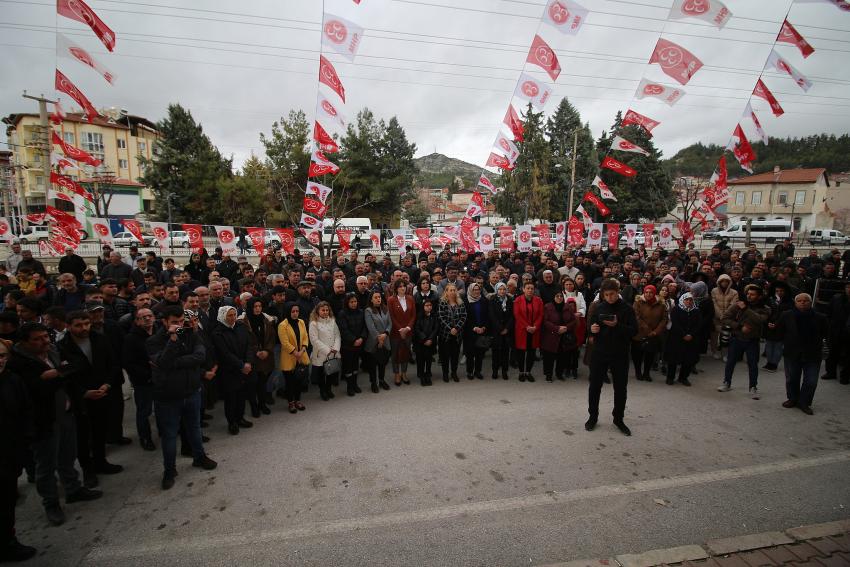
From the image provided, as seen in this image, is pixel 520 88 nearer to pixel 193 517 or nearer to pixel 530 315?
pixel 530 315

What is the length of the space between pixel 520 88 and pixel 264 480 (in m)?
11.1

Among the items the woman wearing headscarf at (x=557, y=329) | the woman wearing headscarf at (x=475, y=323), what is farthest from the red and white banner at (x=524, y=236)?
the woman wearing headscarf at (x=475, y=323)

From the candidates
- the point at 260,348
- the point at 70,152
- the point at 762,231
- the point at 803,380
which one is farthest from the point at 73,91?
the point at 762,231

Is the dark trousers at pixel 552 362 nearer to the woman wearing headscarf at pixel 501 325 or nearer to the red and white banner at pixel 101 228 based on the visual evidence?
the woman wearing headscarf at pixel 501 325

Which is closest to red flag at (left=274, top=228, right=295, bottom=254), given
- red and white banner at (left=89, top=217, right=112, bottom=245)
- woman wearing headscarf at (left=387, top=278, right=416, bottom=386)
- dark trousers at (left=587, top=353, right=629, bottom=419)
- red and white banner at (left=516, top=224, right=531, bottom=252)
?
red and white banner at (left=89, top=217, right=112, bottom=245)

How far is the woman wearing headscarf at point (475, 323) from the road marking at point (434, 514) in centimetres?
338

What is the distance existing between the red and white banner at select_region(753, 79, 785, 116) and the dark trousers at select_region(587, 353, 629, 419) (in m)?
11.0

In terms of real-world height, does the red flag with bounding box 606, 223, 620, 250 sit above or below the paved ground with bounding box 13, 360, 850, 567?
above

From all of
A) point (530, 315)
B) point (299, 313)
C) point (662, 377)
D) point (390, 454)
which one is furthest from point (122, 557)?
point (662, 377)

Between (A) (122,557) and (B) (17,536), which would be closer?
(A) (122,557)

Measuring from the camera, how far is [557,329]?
7.05 meters

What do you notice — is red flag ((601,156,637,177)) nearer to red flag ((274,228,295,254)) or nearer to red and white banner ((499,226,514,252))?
red and white banner ((499,226,514,252))

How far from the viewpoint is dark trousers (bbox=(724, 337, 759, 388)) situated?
6.45 metres

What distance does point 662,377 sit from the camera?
751cm
